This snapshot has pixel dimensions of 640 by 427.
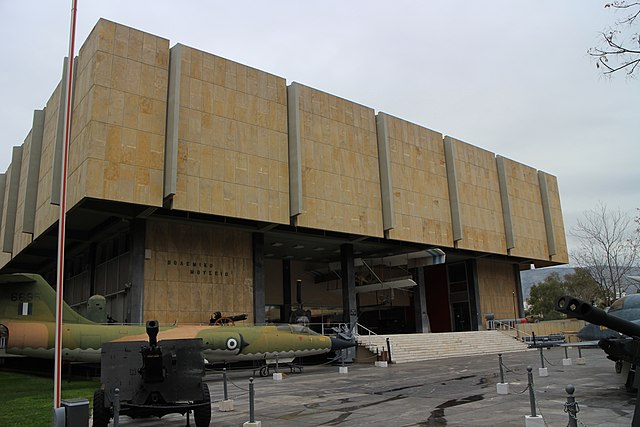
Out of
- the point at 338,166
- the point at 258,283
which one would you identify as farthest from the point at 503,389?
the point at 338,166

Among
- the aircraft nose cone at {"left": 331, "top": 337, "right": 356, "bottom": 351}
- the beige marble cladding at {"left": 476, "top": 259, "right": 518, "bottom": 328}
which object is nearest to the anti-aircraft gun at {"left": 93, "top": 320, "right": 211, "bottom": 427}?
the aircraft nose cone at {"left": 331, "top": 337, "right": 356, "bottom": 351}

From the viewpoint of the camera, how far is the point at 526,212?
1925 inches

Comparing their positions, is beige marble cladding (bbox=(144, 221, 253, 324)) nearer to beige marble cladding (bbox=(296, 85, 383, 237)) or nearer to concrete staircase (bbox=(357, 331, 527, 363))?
beige marble cladding (bbox=(296, 85, 383, 237))

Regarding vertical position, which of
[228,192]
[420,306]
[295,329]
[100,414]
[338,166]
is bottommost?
[100,414]

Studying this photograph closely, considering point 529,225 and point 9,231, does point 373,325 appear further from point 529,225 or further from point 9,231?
point 9,231

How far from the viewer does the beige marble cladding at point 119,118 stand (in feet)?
80.8

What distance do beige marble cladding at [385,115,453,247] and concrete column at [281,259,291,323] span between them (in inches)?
476

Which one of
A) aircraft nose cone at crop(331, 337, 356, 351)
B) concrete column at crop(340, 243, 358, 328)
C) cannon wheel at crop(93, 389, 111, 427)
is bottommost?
cannon wheel at crop(93, 389, 111, 427)

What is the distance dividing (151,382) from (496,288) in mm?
46904

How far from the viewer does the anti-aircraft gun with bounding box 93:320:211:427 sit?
31.2 feet

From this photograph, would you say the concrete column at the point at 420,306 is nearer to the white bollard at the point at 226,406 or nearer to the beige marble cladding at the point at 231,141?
the beige marble cladding at the point at 231,141

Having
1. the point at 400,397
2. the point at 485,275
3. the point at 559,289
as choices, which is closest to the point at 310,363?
the point at 400,397

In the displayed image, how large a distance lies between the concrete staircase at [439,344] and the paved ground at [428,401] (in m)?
11.5

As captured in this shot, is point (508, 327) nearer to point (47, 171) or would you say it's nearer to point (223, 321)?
point (223, 321)
